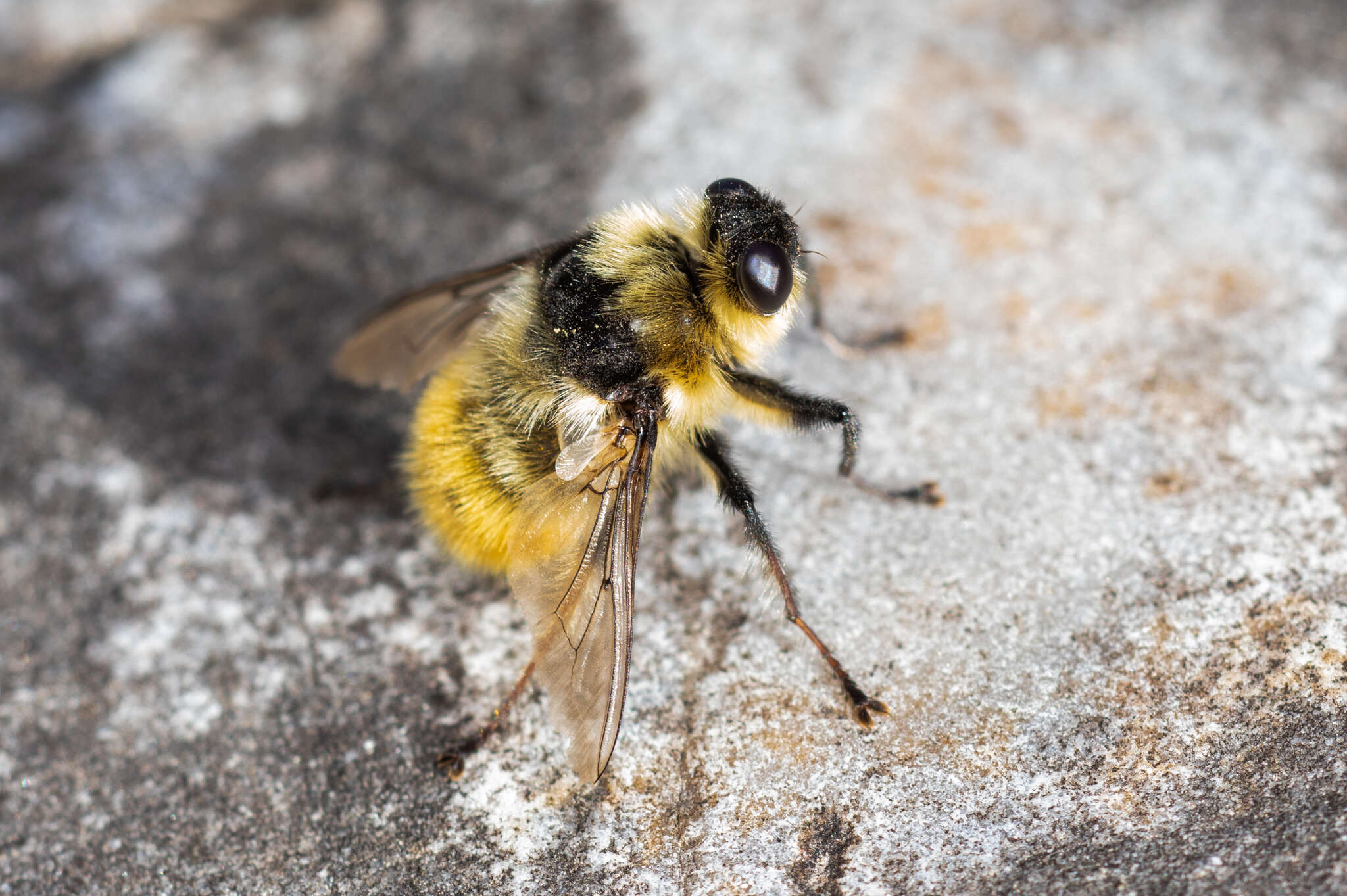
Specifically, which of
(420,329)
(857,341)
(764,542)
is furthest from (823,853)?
(420,329)

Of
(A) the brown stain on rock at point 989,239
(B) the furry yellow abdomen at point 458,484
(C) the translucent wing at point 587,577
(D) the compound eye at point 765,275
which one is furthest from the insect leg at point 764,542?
(A) the brown stain on rock at point 989,239

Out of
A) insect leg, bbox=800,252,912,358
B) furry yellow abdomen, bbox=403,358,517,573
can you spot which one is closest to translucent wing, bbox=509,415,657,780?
furry yellow abdomen, bbox=403,358,517,573

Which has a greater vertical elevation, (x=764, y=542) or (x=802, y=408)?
(x=802, y=408)

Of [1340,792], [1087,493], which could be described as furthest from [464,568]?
[1340,792]

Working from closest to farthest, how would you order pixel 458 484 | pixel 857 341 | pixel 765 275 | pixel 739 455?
pixel 765 275 < pixel 458 484 < pixel 739 455 < pixel 857 341

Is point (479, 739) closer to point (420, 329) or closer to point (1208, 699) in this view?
point (420, 329)

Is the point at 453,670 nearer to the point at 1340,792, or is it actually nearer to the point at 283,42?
the point at 1340,792

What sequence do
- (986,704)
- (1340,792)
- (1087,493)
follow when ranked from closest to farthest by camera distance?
1. (1340,792)
2. (986,704)
3. (1087,493)
